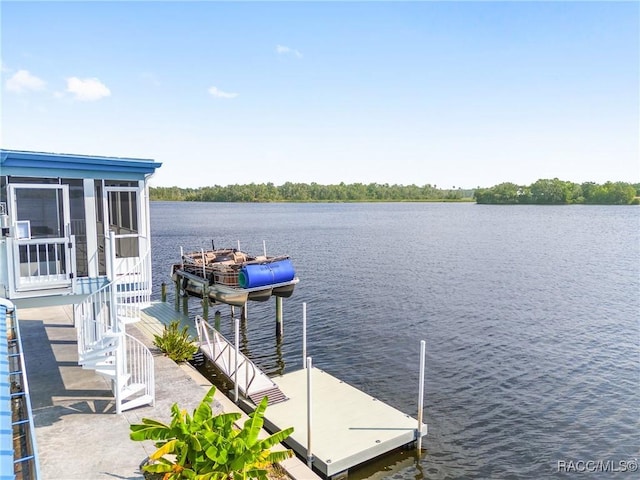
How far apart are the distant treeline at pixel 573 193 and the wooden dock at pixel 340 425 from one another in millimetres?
127354

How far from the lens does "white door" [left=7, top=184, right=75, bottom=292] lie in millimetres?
8938

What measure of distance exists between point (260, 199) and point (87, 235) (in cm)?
16296

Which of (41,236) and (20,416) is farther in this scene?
(41,236)

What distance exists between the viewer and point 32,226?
970cm

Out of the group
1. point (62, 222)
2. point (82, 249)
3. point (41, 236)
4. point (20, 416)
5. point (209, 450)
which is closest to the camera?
point (209, 450)

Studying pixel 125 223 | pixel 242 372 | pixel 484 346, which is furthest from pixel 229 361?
pixel 484 346

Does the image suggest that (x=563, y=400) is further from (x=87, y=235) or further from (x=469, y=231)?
(x=469, y=231)

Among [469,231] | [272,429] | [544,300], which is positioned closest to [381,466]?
[272,429]

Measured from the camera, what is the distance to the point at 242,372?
13141 millimetres

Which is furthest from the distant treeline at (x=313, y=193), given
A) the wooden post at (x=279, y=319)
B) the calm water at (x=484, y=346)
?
the wooden post at (x=279, y=319)

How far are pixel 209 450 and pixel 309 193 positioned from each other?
6781 inches

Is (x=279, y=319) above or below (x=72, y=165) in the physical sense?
below

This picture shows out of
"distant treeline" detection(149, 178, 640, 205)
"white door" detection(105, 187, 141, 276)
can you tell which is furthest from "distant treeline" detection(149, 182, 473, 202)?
"white door" detection(105, 187, 141, 276)

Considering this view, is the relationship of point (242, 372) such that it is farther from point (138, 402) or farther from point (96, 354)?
point (96, 354)
